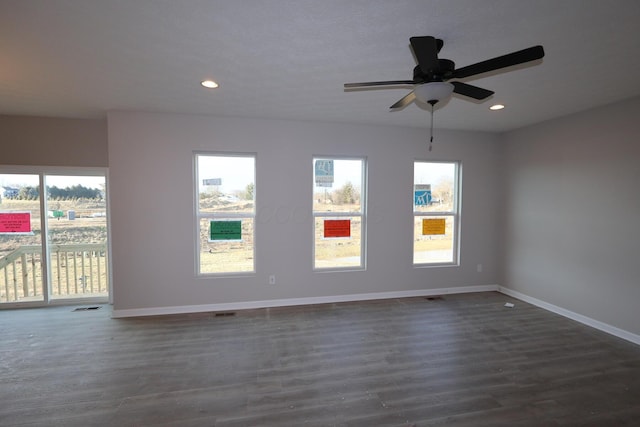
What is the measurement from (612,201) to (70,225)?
6.98m

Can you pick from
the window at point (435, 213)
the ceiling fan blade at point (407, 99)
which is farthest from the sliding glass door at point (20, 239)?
the window at point (435, 213)

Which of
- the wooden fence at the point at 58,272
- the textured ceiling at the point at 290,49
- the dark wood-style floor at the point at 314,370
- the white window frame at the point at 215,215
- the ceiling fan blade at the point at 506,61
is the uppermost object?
the textured ceiling at the point at 290,49

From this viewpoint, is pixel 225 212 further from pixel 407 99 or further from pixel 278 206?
pixel 407 99

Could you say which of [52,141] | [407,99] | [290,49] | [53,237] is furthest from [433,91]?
[53,237]

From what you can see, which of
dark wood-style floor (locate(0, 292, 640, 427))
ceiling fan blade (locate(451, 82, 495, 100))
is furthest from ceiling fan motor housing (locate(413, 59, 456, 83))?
dark wood-style floor (locate(0, 292, 640, 427))

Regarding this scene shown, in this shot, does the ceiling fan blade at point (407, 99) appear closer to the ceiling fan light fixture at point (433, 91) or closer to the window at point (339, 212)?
the ceiling fan light fixture at point (433, 91)

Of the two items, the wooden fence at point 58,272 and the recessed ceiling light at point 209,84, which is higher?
the recessed ceiling light at point 209,84

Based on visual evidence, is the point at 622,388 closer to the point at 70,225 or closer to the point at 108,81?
the point at 108,81

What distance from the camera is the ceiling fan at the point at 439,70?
5.08ft

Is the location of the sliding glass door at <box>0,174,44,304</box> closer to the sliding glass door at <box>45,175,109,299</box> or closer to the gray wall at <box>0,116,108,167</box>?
the sliding glass door at <box>45,175,109,299</box>

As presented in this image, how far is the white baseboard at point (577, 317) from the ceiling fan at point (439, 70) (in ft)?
10.5

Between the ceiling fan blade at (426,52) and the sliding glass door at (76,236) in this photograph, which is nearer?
the ceiling fan blade at (426,52)

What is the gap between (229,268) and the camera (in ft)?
12.9

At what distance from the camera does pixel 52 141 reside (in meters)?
3.87
